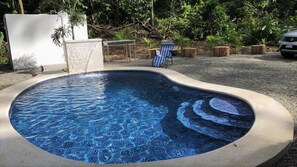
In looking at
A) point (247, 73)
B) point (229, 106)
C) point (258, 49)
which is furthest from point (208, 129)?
point (258, 49)

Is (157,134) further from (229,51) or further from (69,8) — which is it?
(229,51)

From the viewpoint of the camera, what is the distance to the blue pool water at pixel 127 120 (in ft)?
13.7

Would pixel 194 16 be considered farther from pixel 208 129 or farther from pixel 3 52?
pixel 208 129

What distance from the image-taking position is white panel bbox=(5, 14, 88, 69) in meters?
9.77

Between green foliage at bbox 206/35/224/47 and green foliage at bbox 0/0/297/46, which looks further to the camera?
green foliage at bbox 0/0/297/46

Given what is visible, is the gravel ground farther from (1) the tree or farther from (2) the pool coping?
(1) the tree

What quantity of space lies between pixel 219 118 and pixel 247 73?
11.1 feet

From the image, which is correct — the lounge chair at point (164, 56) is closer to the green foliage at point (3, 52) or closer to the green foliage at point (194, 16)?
the green foliage at point (194, 16)

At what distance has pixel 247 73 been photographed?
26.1 feet

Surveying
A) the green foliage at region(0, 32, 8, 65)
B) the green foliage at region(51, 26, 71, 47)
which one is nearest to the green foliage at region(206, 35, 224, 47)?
the green foliage at region(51, 26, 71, 47)

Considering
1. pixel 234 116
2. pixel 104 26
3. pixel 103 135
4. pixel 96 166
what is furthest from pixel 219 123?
pixel 104 26

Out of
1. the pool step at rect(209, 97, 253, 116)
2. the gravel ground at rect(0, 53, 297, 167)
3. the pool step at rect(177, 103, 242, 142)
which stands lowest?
the pool step at rect(177, 103, 242, 142)

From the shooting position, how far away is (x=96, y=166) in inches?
124

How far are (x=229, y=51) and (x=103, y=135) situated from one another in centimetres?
856
